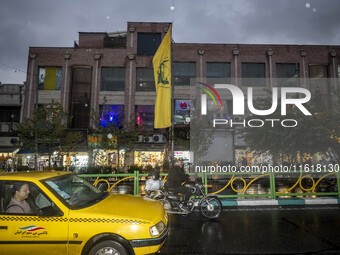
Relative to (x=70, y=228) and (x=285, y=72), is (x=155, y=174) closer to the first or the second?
(x=70, y=228)

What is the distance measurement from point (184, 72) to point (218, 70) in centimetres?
375

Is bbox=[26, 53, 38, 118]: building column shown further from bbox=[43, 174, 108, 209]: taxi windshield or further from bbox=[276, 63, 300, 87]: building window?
bbox=[276, 63, 300, 87]: building window

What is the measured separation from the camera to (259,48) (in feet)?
88.4

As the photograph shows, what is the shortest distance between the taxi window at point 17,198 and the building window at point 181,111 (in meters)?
21.8

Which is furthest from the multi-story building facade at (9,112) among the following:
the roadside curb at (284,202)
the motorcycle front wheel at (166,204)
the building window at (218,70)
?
the roadside curb at (284,202)

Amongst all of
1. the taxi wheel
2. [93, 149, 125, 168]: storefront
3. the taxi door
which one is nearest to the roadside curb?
the taxi wheel

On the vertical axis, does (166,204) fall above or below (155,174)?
below

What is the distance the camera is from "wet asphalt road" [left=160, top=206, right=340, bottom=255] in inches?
186

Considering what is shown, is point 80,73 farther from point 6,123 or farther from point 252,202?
point 252,202

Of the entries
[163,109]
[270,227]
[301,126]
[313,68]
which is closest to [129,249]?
[270,227]

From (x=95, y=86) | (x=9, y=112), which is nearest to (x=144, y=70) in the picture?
(x=95, y=86)

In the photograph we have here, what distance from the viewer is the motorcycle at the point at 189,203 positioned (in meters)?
6.70

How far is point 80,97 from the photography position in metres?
26.9

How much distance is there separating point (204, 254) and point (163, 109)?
710cm
